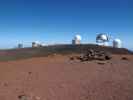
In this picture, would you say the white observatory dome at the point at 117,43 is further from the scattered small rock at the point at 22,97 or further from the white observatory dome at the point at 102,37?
the scattered small rock at the point at 22,97

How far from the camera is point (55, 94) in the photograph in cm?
853

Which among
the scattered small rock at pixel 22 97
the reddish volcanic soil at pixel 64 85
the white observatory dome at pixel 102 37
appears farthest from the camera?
the white observatory dome at pixel 102 37

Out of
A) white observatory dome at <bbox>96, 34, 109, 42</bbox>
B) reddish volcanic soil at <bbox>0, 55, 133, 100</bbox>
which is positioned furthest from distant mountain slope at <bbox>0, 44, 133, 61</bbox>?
reddish volcanic soil at <bbox>0, 55, 133, 100</bbox>

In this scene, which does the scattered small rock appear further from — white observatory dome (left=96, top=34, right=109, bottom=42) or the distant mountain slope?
white observatory dome (left=96, top=34, right=109, bottom=42)

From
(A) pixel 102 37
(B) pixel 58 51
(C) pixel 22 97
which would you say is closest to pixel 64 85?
(C) pixel 22 97

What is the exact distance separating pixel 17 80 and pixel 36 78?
107 centimetres

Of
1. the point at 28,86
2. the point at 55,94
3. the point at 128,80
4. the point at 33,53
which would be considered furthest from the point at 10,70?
the point at 33,53

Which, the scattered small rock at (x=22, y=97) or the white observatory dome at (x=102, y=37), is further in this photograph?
the white observatory dome at (x=102, y=37)

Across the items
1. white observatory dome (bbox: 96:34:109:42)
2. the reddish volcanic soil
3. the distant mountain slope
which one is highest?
white observatory dome (bbox: 96:34:109:42)

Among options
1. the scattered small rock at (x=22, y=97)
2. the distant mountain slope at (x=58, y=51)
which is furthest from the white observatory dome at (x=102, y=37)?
the scattered small rock at (x=22, y=97)

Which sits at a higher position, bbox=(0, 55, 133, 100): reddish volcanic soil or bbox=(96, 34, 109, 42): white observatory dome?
bbox=(96, 34, 109, 42): white observatory dome

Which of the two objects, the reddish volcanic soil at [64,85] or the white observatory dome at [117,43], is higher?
the white observatory dome at [117,43]

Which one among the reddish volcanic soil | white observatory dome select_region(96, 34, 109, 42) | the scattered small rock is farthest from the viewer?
white observatory dome select_region(96, 34, 109, 42)

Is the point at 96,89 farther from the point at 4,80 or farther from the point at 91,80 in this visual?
the point at 4,80
